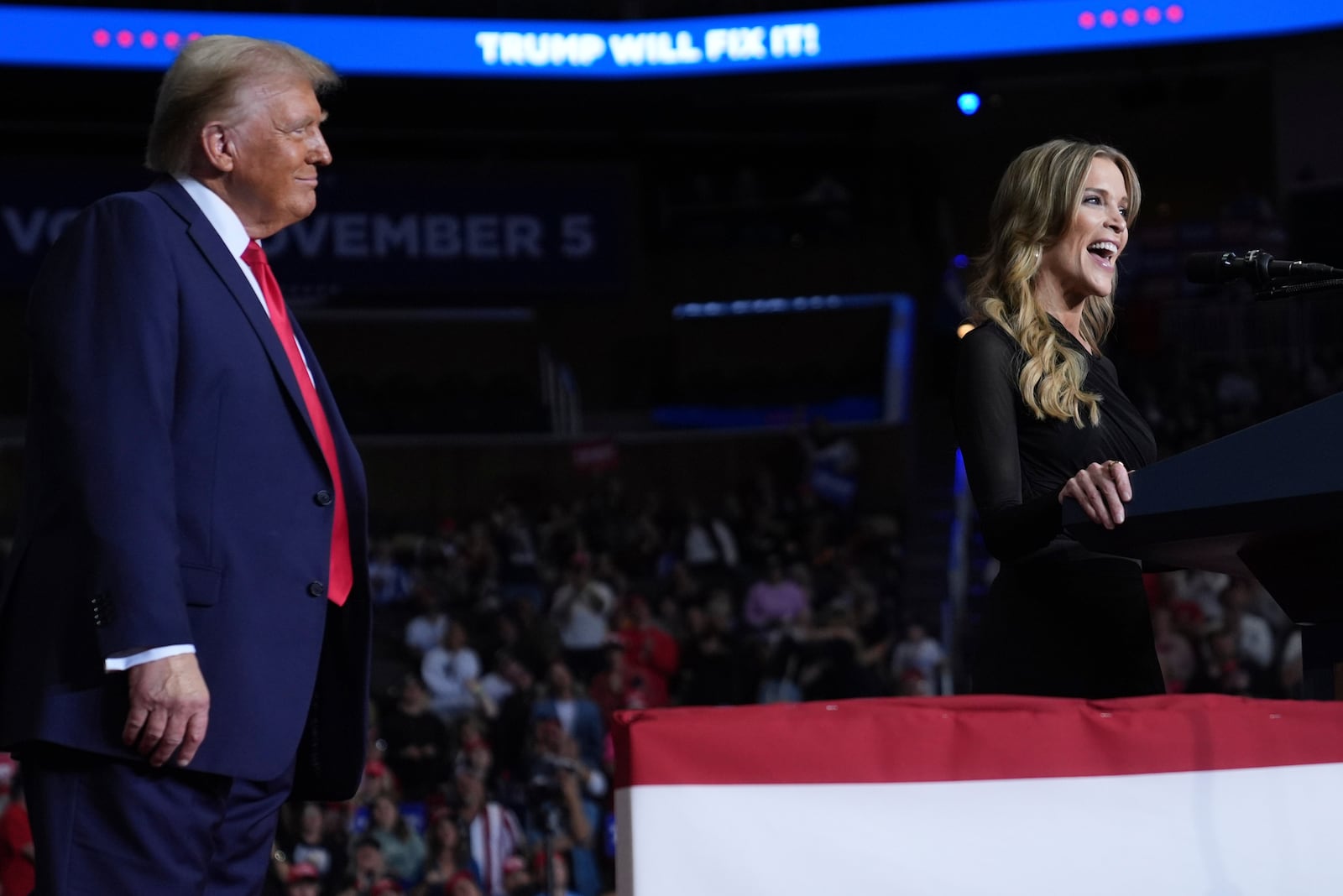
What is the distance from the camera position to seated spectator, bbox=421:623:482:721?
905cm

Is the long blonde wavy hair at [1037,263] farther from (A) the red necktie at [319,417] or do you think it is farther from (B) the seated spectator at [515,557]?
(B) the seated spectator at [515,557]

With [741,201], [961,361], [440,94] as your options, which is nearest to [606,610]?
[440,94]

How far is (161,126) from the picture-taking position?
6.27 ft

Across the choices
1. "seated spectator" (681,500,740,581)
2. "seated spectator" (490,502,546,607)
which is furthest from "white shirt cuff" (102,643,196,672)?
"seated spectator" (681,500,740,581)

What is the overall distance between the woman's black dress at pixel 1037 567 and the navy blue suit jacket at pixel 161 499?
0.82 m

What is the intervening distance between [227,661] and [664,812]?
545 mm

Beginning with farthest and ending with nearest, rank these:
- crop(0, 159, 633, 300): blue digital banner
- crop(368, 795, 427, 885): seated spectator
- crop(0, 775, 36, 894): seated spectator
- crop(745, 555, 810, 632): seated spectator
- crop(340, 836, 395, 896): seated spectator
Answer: crop(0, 159, 633, 300): blue digital banner → crop(745, 555, 810, 632): seated spectator → crop(368, 795, 427, 885): seated spectator → crop(340, 836, 395, 896): seated spectator → crop(0, 775, 36, 894): seated spectator

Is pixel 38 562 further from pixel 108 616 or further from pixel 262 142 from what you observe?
pixel 262 142

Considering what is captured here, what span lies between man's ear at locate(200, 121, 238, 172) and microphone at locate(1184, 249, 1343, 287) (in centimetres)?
110

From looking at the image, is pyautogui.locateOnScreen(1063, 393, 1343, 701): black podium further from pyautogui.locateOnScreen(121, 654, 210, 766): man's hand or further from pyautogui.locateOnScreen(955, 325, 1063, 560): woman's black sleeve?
pyautogui.locateOnScreen(121, 654, 210, 766): man's hand

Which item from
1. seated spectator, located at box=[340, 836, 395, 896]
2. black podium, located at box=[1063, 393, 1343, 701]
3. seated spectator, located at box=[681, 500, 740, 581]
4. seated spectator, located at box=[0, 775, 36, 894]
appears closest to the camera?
black podium, located at box=[1063, 393, 1343, 701]

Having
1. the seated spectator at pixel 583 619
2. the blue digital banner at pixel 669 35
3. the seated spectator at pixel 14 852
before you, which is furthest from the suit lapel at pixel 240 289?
the blue digital banner at pixel 669 35

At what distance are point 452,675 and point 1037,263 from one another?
23.9ft

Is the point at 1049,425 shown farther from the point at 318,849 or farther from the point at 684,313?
the point at 684,313
